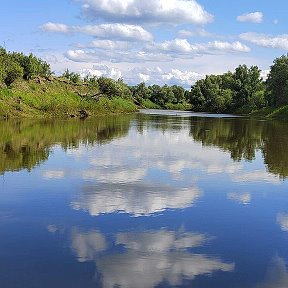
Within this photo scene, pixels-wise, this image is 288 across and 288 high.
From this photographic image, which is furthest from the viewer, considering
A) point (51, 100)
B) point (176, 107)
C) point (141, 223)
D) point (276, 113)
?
point (176, 107)

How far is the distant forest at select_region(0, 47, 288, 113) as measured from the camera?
72400mm

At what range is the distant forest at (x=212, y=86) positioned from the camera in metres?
72.4

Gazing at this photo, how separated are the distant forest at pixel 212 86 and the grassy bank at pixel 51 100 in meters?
1.61

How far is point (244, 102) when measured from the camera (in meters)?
150

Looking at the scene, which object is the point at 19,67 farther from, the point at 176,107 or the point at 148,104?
the point at 176,107

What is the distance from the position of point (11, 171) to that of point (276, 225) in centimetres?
1241

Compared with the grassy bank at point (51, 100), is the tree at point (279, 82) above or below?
above

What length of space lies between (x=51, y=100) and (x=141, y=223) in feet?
204

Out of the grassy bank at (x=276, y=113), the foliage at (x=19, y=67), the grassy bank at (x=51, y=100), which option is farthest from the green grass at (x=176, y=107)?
the foliage at (x=19, y=67)

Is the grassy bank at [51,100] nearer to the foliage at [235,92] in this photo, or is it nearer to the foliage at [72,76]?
the foliage at [72,76]

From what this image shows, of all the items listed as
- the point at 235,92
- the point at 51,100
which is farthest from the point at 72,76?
the point at 235,92

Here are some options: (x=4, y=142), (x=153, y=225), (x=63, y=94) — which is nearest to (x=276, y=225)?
(x=153, y=225)

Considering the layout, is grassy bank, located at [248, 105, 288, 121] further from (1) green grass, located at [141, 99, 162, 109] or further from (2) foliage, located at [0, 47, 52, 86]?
(1) green grass, located at [141, 99, 162, 109]

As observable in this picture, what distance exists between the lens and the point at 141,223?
1288 cm
